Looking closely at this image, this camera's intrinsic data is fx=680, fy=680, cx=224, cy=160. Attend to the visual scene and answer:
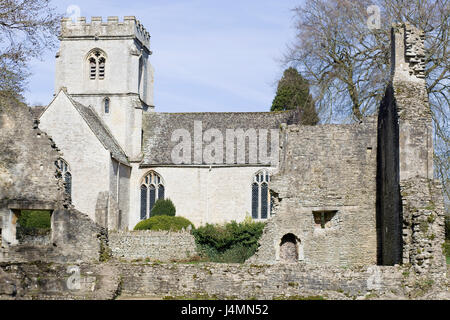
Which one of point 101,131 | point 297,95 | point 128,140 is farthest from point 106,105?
point 297,95

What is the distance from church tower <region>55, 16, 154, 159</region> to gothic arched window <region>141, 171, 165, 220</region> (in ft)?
14.9

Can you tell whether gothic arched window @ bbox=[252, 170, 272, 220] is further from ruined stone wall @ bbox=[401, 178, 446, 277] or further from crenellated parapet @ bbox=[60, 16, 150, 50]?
ruined stone wall @ bbox=[401, 178, 446, 277]

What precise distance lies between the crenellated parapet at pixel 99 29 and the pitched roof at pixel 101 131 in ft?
15.1

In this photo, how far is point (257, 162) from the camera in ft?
123

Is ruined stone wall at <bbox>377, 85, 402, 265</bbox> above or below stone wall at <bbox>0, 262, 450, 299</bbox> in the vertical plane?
above

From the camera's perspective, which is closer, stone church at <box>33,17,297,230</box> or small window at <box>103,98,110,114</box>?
stone church at <box>33,17,297,230</box>

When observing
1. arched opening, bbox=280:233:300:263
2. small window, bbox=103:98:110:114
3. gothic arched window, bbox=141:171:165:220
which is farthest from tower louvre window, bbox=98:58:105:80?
arched opening, bbox=280:233:300:263

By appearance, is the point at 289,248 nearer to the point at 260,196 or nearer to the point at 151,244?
the point at 151,244

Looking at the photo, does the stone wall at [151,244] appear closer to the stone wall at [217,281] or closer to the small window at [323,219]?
the small window at [323,219]

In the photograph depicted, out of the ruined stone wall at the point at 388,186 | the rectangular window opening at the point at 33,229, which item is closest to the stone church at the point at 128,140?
the rectangular window opening at the point at 33,229

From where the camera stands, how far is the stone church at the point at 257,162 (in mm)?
17766

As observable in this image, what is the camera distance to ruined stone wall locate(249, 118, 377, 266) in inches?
832

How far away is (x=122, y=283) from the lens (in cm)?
1736
